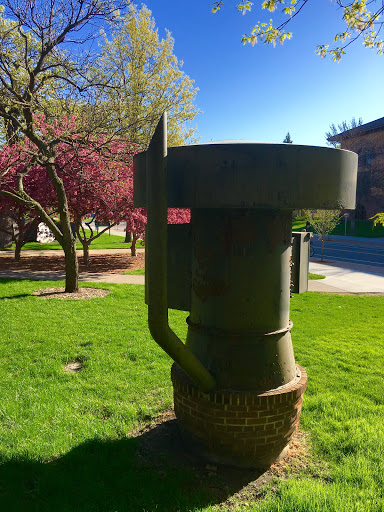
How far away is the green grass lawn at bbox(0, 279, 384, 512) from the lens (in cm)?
249

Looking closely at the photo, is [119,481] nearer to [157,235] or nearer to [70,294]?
[157,235]

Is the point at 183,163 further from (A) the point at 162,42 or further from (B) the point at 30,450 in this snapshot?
(A) the point at 162,42

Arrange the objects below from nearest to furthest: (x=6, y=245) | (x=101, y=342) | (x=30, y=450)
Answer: (x=30, y=450) < (x=101, y=342) < (x=6, y=245)

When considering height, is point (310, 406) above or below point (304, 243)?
below

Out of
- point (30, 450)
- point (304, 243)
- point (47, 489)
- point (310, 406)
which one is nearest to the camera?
point (47, 489)

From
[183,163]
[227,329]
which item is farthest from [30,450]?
[183,163]

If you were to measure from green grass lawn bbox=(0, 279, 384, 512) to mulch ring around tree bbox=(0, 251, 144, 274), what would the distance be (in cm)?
656

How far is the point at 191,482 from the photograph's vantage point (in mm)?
2648

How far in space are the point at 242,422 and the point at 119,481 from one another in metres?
0.95

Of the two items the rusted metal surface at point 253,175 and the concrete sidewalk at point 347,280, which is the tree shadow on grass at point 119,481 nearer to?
the rusted metal surface at point 253,175

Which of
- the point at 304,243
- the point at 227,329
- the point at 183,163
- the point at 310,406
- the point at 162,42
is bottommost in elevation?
the point at 310,406

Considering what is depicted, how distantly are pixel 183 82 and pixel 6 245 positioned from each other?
Answer: 40.8 ft

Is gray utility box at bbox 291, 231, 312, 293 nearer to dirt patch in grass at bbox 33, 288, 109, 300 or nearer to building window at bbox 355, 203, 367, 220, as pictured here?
dirt patch in grass at bbox 33, 288, 109, 300

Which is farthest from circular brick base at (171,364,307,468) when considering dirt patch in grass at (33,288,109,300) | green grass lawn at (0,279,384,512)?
dirt patch in grass at (33,288,109,300)
